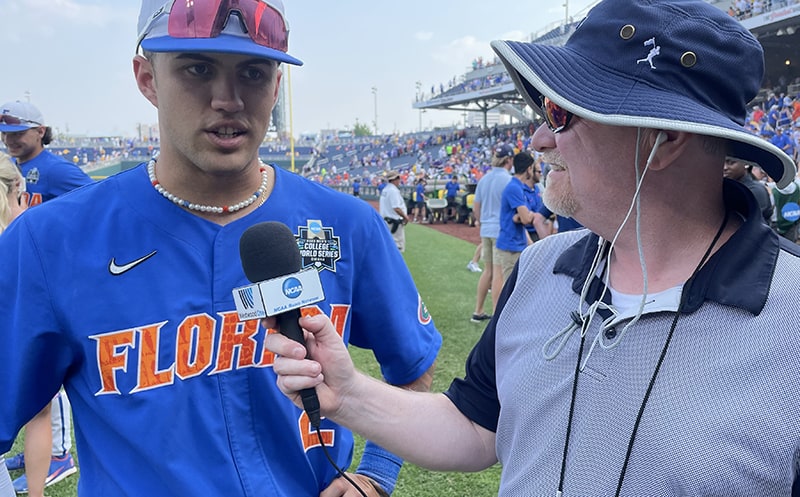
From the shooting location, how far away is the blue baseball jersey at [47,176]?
4.93 m

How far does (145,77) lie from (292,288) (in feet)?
2.85

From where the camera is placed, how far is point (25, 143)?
489 centimetres

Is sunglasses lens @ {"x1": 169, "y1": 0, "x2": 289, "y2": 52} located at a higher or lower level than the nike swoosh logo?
higher

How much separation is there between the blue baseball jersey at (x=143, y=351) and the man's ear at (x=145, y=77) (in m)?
0.24

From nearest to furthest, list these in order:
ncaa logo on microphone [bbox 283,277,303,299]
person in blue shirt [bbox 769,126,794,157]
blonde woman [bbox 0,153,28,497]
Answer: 1. ncaa logo on microphone [bbox 283,277,303,299]
2. blonde woman [bbox 0,153,28,497]
3. person in blue shirt [bbox 769,126,794,157]

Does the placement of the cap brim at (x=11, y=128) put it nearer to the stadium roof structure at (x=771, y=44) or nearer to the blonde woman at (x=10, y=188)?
the blonde woman at (x=10, y=188)

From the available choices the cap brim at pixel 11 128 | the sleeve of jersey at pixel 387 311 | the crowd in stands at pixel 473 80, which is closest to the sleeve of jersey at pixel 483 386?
the sleeve of jersey at pixel 387 311

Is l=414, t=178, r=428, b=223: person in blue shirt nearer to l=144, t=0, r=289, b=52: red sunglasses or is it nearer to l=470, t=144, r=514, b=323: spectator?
l=470, t=144, r=514, b=323: spectator

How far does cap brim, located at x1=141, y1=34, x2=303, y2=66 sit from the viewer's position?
4.69 ft

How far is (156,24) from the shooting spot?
1.51 m

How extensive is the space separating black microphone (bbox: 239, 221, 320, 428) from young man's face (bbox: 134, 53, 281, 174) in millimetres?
301

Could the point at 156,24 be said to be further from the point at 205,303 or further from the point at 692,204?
the point at 692,204

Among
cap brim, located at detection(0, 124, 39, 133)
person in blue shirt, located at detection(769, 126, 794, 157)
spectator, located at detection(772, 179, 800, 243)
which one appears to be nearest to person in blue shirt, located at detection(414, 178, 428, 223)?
person in blue shirt, located at detection(769, 126, 794, 157)

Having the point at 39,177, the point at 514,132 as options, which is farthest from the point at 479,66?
the point at 39,177
